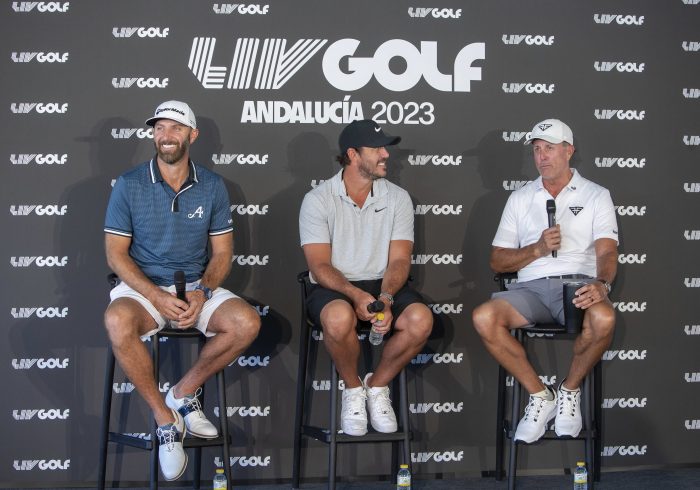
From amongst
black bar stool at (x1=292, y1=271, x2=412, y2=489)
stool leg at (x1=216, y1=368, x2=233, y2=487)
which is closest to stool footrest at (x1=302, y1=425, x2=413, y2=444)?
black bar stool at (x1=292, y1=271, x2=412, y2=489)

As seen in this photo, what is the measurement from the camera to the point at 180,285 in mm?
3637

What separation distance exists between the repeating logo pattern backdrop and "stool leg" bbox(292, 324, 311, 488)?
16 centimetres

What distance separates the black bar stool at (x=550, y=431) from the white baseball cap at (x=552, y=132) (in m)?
0.67

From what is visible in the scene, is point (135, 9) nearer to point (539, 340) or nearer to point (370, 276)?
point (370, 276)

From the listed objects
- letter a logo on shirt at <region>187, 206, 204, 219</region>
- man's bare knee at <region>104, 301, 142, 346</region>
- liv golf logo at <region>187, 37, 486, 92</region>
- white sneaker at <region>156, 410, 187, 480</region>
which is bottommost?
white sneaker at <region>156, 410, 187, 480</region>

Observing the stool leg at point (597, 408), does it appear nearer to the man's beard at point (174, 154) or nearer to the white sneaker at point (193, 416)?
the white sneaker at point (193, 416)

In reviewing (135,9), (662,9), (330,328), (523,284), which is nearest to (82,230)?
(135,9)

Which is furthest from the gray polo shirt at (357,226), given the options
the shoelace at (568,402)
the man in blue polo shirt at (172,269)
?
the shoelace at (568,402)

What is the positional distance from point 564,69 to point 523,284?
3.81 feet

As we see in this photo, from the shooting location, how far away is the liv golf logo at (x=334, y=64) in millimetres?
4352

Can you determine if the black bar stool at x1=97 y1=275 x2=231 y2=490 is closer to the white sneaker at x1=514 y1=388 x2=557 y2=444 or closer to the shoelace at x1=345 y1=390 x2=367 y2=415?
the shoelace at x1=345 y1=390 x2=367 y2=415

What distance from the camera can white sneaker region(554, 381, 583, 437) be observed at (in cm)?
387

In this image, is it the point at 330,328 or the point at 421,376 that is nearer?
the point at 330,328

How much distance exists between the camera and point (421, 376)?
4.43 meters
